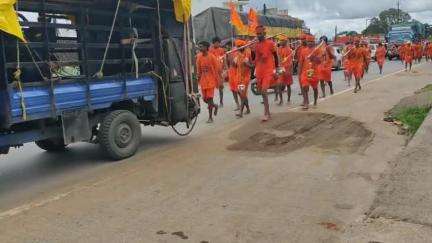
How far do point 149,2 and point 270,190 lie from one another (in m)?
3.91

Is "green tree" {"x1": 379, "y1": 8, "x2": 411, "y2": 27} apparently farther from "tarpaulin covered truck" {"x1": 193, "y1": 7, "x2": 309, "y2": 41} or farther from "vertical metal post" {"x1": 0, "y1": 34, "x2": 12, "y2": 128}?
"vertical metal post" {"x1": 0, "y1": 34, "x2": 12, "y2": 128}

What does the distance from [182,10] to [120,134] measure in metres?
2.24

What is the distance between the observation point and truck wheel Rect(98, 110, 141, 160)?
7793mm

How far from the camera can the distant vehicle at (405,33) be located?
4900cm

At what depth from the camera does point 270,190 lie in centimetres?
608

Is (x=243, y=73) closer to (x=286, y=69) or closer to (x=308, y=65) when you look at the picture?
(x=308, y=65)

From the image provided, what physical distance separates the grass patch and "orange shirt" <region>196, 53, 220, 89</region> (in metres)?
3.71

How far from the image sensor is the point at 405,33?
1945 inches

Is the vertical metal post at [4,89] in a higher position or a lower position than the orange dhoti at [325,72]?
higher

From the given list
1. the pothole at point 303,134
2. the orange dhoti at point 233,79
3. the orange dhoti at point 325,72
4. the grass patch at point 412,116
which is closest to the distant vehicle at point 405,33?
the orange dhoti at point 325,72

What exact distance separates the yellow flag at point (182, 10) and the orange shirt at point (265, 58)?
2.76 m

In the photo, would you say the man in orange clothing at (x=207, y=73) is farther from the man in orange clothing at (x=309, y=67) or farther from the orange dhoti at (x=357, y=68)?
the orange dhoti at (x=357, y=68)

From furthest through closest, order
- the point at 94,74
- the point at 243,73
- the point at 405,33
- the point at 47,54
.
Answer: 1. the point at 405,33
2. the point at 243,73
3. the point at 94,74
4. the point at 47,54

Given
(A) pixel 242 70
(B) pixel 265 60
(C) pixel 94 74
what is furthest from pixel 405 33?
(C) pixel 94 74
